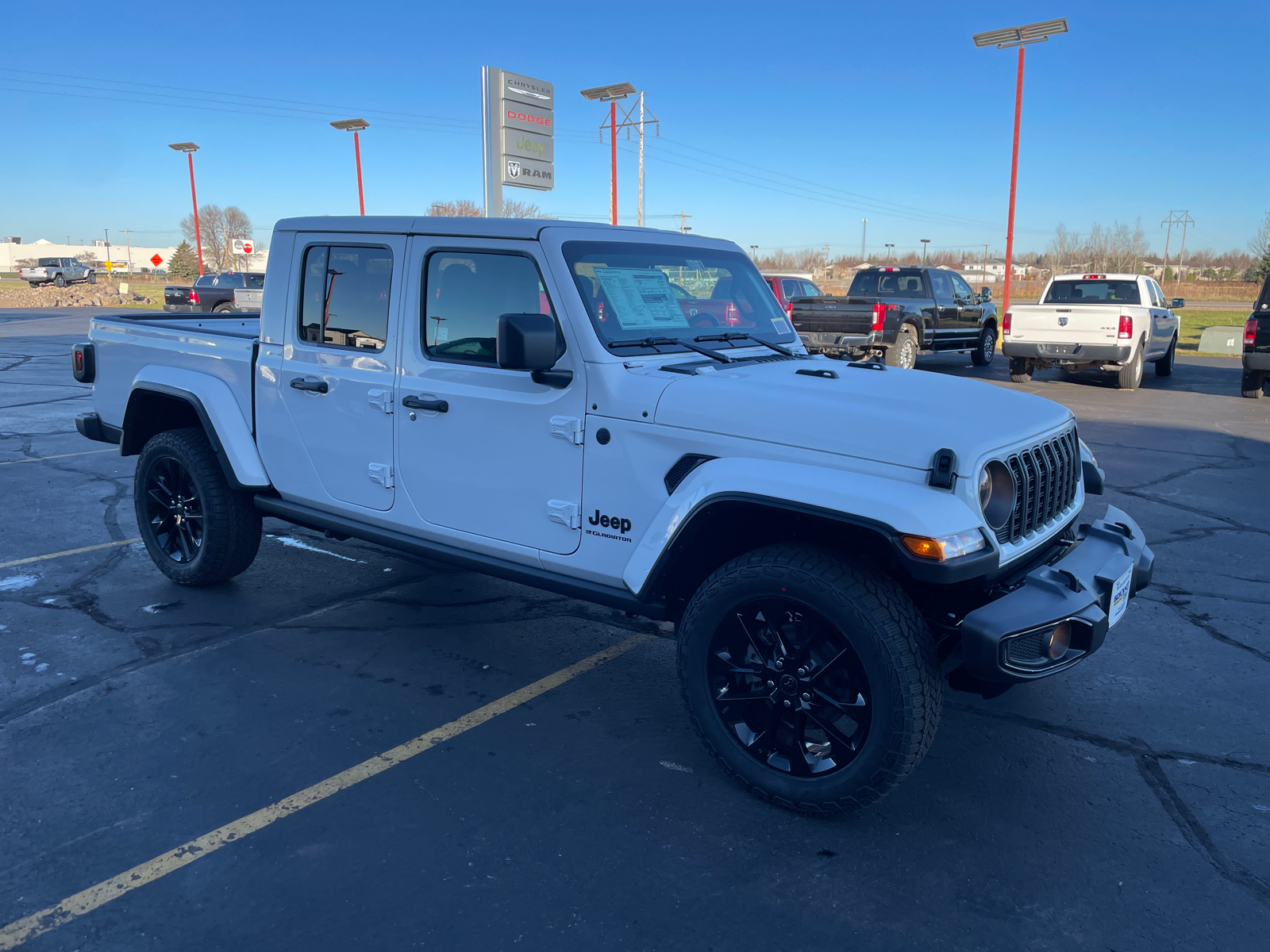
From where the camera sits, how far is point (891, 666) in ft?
9.10

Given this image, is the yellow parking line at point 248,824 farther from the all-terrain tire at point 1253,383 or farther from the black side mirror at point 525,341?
the all-terrain tire at point 1253,383

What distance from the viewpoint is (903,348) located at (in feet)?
52.4

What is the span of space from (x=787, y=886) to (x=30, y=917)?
216cm

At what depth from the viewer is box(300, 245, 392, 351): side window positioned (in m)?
4.11

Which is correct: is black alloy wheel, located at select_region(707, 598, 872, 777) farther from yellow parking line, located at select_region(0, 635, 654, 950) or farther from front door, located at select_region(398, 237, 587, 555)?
yellow parking line, located at select_region(0, 635, 654, 950)

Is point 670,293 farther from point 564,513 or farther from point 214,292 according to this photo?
point 214,292

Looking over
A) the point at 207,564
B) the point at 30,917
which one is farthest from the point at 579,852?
the point at 207,564

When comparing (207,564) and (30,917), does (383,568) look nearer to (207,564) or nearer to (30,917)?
(207,564)

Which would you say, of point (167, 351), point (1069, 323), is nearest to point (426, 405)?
point (167, 351)

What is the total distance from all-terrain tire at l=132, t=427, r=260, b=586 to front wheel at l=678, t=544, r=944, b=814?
291cm

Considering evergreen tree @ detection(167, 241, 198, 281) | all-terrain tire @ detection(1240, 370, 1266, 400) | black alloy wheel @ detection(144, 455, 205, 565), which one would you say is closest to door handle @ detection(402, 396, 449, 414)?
black alloy wheel @ detection(144, 455, 205, 565)

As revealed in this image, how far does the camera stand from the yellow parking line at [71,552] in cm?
559

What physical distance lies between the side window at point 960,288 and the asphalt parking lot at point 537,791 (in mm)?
13447

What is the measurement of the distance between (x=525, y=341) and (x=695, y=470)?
0.75 meters
